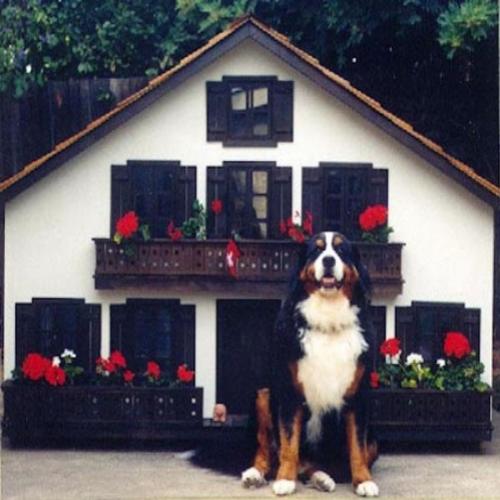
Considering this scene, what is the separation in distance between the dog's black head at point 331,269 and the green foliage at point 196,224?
3.27m

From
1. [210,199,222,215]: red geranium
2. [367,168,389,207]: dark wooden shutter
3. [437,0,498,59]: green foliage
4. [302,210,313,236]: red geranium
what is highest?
[437,0,498,59]: green foliage

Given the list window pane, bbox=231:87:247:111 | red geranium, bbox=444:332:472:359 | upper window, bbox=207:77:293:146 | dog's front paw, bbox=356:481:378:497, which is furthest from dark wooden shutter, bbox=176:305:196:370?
dog's front paw, bbox=356:481:378:497

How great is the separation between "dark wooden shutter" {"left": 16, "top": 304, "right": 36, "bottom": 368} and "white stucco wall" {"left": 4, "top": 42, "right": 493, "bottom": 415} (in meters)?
0.09

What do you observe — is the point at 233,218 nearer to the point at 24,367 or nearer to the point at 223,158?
the point at 223,158

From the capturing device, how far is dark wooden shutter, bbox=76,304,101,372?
16484 millimetres

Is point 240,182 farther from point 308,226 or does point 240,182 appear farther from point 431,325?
point 431,325

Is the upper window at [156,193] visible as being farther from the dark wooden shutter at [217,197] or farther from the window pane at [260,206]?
the window pane at [260,206]

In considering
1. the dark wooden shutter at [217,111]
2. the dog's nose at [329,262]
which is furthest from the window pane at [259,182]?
the dog's nose at [329,262]

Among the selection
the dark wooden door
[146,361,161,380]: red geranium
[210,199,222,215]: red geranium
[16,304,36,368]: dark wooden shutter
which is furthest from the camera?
the dark wooden door

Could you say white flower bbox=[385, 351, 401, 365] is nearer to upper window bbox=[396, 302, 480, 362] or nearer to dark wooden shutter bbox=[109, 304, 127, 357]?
upper window bbox=[396, 302, 480, 362]

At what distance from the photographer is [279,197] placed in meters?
16.6

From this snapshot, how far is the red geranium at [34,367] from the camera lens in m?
15.8

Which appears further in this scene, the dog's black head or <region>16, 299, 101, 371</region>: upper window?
<region>16, 299, 101, 371</region>: upper window

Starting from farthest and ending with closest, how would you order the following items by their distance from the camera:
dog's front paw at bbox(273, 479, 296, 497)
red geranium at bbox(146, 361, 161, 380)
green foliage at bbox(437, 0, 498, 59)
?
green foliage at bbox(437, 0, 498, 59)
red geranium at bbox(146, 361, 161, 380)
dog's front paw at bbox(273, 479, 296, 497)
